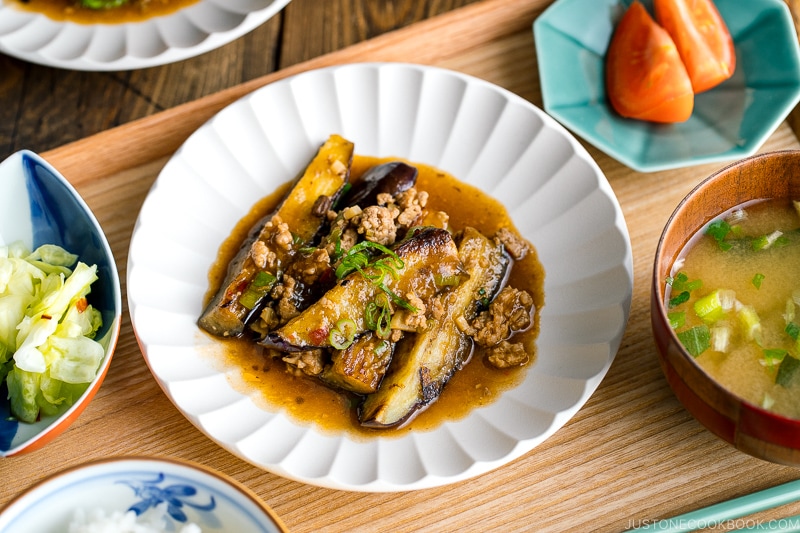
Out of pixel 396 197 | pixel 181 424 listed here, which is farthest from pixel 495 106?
pixel 181 424

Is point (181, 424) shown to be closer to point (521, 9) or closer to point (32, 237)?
point (32, 237)

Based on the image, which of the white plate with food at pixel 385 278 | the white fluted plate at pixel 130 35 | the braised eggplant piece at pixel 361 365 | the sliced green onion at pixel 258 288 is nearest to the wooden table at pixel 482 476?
the white plate with food at pixel 385 278

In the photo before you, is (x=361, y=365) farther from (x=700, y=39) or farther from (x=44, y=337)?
(x=700, y=39)

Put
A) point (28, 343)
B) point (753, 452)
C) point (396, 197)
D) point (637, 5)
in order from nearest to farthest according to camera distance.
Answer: point (753, 452) → point (28, 343) → point (396, 197) → point (637, 5)

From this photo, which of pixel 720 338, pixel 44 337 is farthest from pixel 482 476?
pixel 44 337

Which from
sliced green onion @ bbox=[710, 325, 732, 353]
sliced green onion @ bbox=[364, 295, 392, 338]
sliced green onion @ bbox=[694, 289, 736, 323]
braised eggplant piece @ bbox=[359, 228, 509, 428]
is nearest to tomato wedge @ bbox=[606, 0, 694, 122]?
braised eggplant piece @ bbox=[359, 228, 509, 428]
